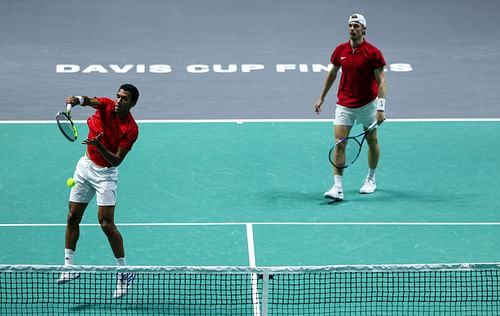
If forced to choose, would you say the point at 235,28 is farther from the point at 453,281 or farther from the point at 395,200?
the point at 453,281

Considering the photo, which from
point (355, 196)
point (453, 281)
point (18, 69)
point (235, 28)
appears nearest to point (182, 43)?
point (235, 28)

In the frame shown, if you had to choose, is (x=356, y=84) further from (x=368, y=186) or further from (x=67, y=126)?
(x=67, y=126)

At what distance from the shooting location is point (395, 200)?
13.4 m

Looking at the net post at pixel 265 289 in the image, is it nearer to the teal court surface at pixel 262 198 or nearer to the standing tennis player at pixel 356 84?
the teal court surface at pixel 262 198

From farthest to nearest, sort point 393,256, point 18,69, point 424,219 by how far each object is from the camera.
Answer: point 18,69, point 424,219, point 393,256

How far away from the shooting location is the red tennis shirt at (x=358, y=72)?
516 inches

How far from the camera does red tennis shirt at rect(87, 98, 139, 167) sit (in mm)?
10234

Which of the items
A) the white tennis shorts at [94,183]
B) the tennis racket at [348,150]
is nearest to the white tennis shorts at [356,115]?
the tennis racket at [348,150]

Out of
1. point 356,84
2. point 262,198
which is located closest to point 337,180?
point 262,198

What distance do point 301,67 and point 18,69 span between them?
4.99 meters

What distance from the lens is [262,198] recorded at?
44.1 feet

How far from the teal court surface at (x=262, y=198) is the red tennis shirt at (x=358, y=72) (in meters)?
1.26

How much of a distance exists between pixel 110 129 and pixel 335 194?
3.87 meters

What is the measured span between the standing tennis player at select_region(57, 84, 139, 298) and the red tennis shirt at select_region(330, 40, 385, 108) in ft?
12.3
